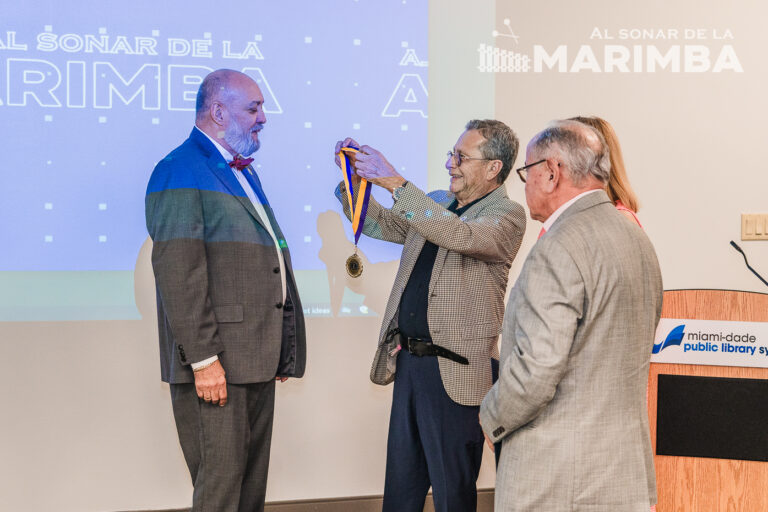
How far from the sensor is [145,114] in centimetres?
307

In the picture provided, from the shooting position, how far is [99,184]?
3.04 m

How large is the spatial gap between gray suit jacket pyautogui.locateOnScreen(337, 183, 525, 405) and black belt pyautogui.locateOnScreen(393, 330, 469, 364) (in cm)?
2

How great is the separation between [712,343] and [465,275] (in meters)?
0.83

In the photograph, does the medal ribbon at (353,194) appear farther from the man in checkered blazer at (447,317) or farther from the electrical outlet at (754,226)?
the electrical outlet at (754,226)

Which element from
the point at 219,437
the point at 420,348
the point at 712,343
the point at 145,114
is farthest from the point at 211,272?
the point at 712,343

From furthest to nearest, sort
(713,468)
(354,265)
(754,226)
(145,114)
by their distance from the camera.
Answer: (754,226) < (354,265) < (145,114) < (713,468)

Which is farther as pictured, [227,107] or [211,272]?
[227,107]

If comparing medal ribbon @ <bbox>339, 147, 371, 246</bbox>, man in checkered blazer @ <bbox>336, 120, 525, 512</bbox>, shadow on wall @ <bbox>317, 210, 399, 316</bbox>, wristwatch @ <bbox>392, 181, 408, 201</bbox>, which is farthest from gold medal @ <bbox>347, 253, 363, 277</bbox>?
wristwatch @ <bbox>392, 181, 408, 201</bbox>

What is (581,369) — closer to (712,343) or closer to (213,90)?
(712,343)

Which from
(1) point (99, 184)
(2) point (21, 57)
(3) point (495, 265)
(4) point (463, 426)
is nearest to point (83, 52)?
(2) point (21, 57)

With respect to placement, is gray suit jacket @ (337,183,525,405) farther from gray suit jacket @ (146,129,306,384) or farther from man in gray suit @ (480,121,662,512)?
man in gray suit @ (480,121,662,512)

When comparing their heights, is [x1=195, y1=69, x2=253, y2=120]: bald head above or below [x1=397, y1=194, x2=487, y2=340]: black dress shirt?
above

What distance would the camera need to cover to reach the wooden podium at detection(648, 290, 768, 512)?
2316 millimetres

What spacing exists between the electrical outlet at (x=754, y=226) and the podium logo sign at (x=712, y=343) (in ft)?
4.70
